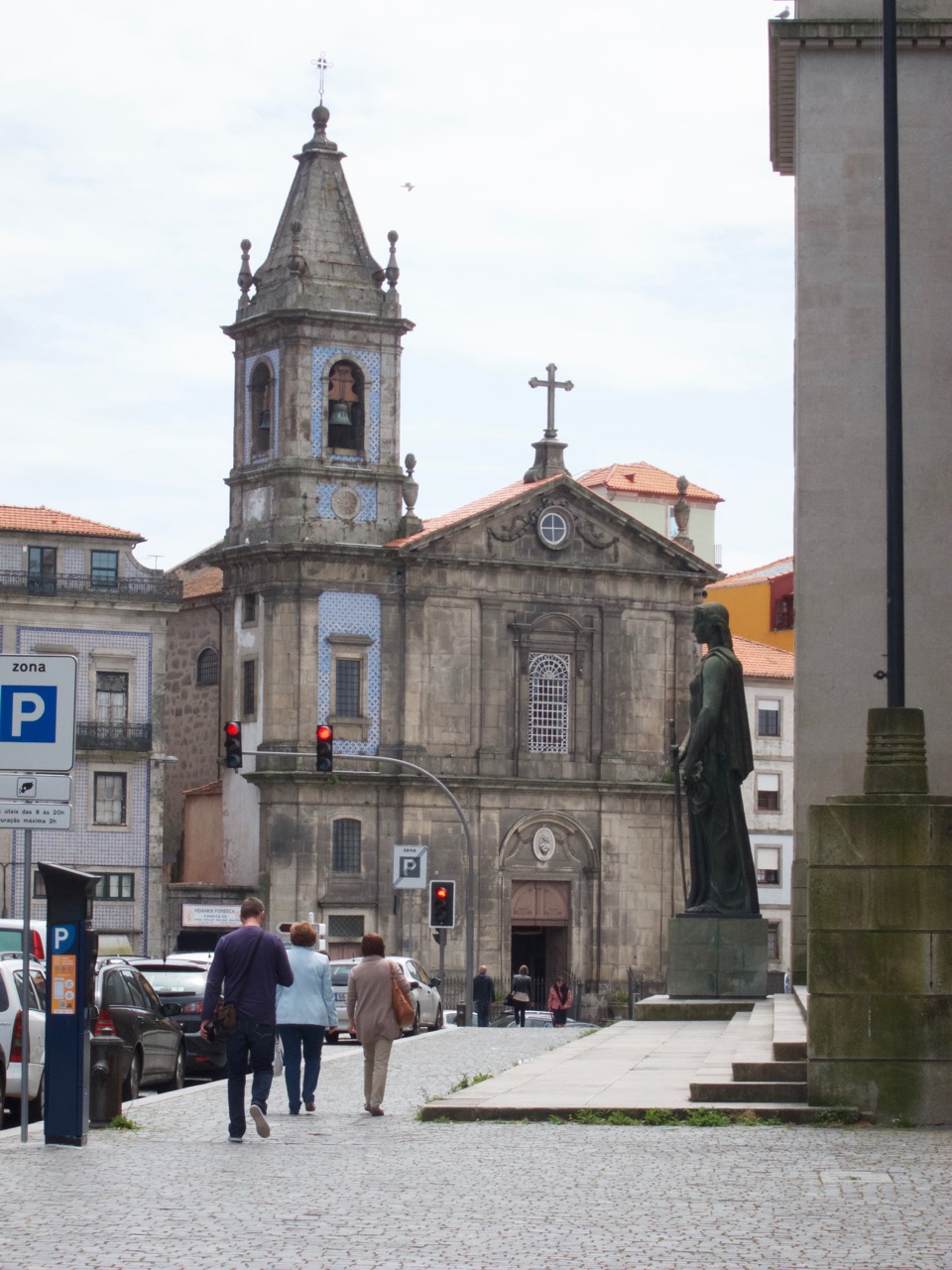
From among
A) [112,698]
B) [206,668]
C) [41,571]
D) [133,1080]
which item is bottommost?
[133,1080]

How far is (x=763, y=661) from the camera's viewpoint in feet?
248

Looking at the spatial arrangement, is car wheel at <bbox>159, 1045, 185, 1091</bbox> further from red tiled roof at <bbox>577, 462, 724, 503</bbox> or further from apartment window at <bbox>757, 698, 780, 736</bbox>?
red tiled roof at <bbox>577, 462, 724, 503</bbox>

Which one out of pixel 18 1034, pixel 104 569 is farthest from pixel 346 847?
pixel 18 1034

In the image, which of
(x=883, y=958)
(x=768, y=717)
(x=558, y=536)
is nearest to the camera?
(x=883, y=958)

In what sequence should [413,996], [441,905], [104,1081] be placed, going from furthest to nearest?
1. [441,905]
2. [413,996]
3. [104,1081]

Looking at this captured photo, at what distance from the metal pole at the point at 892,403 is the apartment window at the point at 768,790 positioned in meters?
57.9

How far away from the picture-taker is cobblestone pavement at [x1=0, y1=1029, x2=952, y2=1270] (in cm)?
1034

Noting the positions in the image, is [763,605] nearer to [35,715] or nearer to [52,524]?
[52,524]

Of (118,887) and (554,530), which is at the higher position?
(554,530)

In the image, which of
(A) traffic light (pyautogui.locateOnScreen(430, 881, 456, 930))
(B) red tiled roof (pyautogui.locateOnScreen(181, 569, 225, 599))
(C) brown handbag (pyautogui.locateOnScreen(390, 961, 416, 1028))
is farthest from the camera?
(B) red tiled roof (pyautogui.locateOnScreen(181, 569, 225, 599))

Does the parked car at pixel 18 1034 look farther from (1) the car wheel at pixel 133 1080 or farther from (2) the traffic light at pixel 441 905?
(2) the traffic light at pixel 441 905

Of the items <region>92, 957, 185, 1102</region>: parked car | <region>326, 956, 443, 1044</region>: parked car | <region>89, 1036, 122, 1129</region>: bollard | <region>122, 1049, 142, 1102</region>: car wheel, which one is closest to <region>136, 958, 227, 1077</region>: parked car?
<region>92, 957, 185, 1102</region>: parked car

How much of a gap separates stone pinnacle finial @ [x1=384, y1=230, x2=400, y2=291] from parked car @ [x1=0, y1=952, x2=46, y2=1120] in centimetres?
4413

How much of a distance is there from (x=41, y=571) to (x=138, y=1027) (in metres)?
40.6
